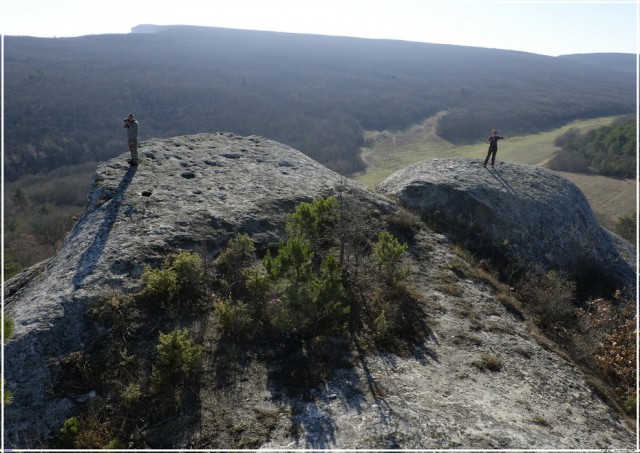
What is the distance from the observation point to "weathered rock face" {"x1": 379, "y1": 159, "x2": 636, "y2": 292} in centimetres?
1622

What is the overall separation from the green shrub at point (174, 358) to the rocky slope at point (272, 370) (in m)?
0.48

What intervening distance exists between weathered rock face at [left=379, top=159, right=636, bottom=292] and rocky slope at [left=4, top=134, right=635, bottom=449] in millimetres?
4125

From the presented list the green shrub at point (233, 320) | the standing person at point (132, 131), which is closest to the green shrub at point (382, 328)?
the green shrub at point (233, 320)

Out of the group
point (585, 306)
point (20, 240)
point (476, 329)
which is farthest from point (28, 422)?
point (20, 240)

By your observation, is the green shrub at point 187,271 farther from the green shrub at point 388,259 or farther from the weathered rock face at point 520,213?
the weathered rock face at point 520,213

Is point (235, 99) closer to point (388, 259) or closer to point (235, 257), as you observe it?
point (235, 257)

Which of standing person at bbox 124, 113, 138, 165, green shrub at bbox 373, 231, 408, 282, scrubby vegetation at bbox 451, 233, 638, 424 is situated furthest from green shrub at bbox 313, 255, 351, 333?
standing person at bbox 124, 113, 138, 165

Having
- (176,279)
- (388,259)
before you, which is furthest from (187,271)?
(388,259)

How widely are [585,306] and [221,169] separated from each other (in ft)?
49.9

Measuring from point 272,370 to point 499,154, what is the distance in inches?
3380

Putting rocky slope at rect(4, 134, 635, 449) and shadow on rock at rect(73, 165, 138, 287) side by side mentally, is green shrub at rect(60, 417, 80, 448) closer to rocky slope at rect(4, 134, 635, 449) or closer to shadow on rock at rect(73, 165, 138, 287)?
rocky slope at rect(4, 134, 635, 449)

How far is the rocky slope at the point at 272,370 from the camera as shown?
6.48m

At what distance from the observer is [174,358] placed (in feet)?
23.1

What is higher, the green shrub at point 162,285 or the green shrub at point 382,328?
the green shrub at point 162,285
